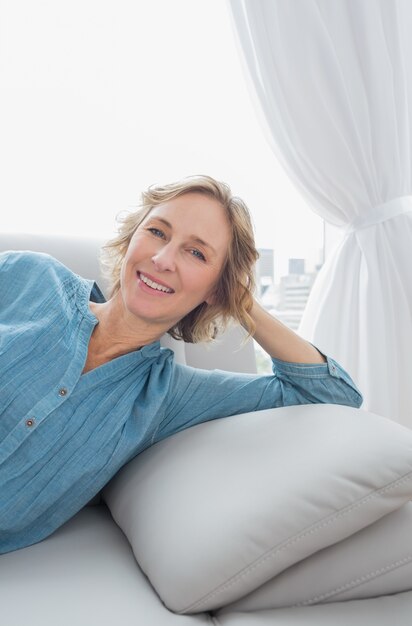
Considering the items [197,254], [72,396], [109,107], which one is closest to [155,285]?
[197,254]

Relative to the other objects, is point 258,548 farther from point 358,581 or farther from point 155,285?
point 155,285

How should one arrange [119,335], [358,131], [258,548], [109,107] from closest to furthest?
[258,548] → [119,335] → [358,131] → [109,107]

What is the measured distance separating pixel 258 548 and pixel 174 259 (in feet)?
2.01

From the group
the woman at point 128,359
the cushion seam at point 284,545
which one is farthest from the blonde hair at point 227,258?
the cushion seam at point 284,545

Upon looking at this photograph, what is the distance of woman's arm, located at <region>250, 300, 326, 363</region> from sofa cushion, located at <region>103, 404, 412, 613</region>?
0.24 meters

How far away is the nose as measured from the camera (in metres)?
1.36

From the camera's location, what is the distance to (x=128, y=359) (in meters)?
1.41

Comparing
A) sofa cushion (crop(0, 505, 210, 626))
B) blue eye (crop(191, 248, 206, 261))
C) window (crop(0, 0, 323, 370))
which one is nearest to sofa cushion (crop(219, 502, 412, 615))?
sofa cushion (crop(0, 505, 210, 626))

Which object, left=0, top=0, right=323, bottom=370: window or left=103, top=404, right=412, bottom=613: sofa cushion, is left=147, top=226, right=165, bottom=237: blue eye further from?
left=0, top=0, right=323, bottom=370: window

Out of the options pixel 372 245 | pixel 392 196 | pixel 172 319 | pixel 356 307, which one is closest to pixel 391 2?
pixel 392 196

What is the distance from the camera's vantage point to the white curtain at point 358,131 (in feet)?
7.43

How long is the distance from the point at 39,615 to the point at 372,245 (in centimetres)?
172

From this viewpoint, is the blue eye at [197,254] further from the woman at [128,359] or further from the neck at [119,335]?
the neck at [119,335]

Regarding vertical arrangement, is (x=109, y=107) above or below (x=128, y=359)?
above
